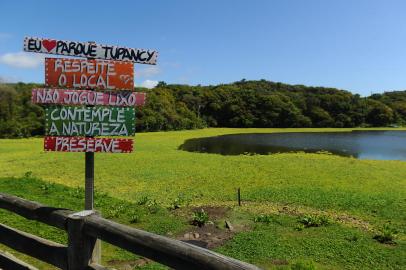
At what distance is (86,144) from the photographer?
4.66m

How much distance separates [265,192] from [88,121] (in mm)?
10139

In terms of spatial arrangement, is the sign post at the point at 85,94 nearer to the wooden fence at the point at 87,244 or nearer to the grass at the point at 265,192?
the wooden fence at the point at 87,244

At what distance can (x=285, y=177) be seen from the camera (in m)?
17.6

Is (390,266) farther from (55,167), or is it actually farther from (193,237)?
(55,167)

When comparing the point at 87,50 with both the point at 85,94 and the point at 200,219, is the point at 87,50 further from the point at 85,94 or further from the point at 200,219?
the point at 200,219

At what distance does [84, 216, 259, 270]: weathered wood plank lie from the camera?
2840 mm

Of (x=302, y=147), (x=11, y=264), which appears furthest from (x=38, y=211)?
(x=302, y=147)

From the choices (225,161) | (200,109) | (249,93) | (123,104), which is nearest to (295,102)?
(249,93)

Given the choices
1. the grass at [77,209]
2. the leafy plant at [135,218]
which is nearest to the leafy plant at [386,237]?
the grass at [77,209]

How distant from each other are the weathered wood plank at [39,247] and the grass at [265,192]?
3.76 m

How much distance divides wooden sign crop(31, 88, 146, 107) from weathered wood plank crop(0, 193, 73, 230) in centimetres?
112

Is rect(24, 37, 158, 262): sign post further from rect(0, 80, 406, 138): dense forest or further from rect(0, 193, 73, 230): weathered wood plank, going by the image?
rect(0, 80, 406, 138): dense forest

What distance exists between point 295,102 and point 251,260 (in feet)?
357

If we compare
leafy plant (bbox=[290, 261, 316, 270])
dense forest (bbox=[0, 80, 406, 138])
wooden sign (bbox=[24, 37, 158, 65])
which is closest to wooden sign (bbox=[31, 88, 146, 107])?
wooden sign (bbox=[24, 37, 158, 65])
